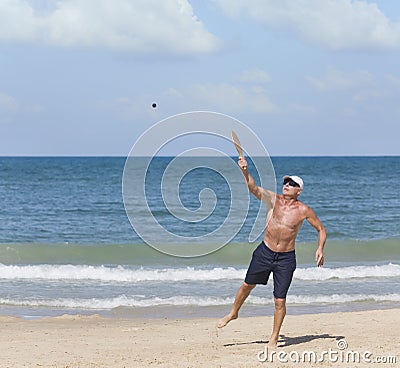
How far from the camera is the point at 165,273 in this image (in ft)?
52.8

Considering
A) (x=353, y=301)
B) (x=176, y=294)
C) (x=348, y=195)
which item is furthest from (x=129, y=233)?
(x=348, y=195)

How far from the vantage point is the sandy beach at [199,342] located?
7496 millimetres

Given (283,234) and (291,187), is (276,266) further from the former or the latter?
(291,187)

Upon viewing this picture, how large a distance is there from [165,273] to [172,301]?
10.7 ft

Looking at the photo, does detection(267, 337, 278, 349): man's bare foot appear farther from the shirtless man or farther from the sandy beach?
the shirtless man

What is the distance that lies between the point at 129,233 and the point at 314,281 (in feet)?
34.0

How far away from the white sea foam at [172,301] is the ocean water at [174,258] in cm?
2

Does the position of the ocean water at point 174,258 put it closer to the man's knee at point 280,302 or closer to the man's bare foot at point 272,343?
the man's bare foot at point 272,343

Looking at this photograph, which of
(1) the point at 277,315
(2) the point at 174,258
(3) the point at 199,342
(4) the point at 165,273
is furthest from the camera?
(2) the point at 174,258

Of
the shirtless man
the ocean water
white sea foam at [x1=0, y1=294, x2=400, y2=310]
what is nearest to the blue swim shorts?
the shirtless man

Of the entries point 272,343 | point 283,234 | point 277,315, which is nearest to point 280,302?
point 277,315

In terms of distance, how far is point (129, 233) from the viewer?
24297 mm

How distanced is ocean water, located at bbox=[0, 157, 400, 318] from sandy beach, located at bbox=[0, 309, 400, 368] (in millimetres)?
1492

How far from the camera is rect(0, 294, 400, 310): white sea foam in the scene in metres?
12.6
